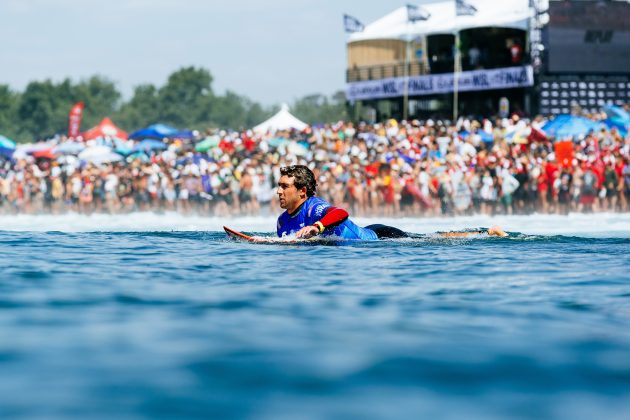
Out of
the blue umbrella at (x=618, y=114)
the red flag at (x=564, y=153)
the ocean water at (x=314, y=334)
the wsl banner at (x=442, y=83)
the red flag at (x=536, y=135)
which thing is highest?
the wsl banner at (x=442, y=83)

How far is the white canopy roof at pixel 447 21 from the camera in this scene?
4322 cm

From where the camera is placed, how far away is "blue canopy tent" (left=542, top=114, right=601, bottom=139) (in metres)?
27.4

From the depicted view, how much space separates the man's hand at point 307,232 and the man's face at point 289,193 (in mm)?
344

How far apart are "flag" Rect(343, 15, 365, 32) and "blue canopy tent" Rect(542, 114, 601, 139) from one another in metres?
20.8

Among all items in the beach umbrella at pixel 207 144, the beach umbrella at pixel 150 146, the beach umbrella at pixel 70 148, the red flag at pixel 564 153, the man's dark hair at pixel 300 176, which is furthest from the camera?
the beach umbrella at pixel 150 146

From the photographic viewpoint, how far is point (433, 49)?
4806 centimetres

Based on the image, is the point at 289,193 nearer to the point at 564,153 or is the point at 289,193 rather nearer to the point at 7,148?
the point at 564,153

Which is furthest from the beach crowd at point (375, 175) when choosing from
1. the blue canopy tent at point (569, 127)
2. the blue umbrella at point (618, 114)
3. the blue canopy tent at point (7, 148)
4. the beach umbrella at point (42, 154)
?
the beach umbrella at point (42, 154)

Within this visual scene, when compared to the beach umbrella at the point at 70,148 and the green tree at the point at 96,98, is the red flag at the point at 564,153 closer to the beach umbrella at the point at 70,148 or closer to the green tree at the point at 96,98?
the beach umbrella at the point at 70,148

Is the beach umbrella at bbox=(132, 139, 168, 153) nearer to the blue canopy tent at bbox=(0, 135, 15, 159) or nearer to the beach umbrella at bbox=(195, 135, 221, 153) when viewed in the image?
the beach umbrella at bbox=(195, 135, 221, 153)

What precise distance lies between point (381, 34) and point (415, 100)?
3367 millimetres

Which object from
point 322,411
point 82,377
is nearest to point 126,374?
point 82,377

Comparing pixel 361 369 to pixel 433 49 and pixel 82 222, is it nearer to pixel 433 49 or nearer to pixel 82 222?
pixel 82 222

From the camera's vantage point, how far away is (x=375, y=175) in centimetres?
2544
